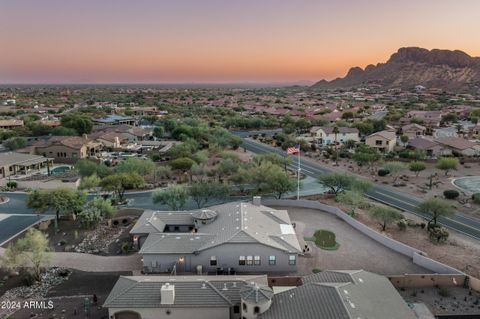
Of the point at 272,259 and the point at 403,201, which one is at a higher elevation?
the point at 272,259

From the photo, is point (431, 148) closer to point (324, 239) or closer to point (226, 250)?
point (324, 239)

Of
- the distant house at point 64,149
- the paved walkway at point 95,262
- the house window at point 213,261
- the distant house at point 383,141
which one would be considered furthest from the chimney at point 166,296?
the distant house at point 383,141

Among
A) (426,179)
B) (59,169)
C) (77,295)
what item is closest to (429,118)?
(426,179)

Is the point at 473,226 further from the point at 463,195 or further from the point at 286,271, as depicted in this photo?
the point at 286,271

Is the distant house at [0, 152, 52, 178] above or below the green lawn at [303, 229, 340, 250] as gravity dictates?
above

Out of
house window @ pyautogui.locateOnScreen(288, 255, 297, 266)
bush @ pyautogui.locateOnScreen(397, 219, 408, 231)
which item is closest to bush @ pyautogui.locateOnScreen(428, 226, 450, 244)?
bush @ pyautogui.locateOnScreen(397, 219, 408, 231)

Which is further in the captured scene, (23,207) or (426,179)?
(426,179)

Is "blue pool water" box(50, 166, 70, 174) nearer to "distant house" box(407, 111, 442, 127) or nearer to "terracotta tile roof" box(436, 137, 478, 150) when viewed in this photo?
"terracotta tile roof" box(436, 137, 478, 150)
